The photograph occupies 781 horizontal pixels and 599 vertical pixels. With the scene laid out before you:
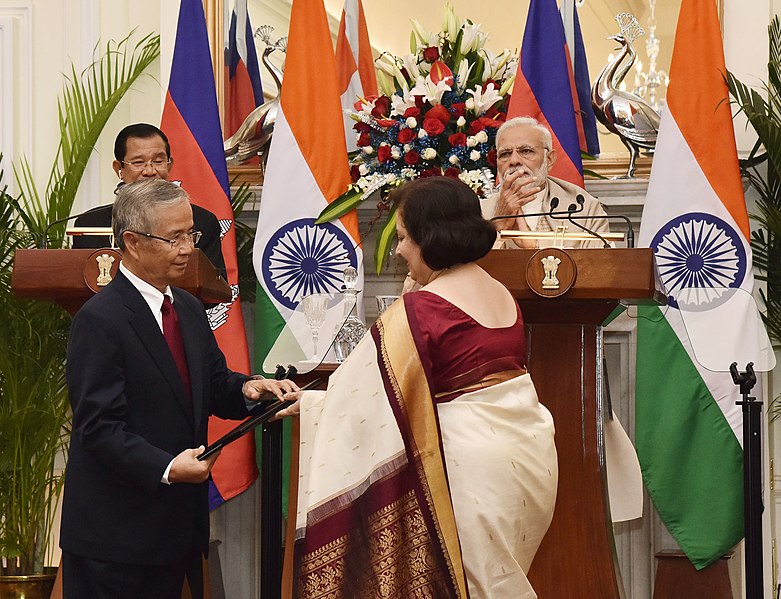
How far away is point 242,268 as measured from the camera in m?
5.12

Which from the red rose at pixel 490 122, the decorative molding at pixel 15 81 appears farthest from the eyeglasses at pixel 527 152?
the decorative molding at pixel 15 81

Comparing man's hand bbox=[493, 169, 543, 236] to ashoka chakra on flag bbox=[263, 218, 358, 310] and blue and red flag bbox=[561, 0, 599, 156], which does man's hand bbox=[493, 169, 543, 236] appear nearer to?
ashoka chakra on flag bbox=[263, 218, 358, 310]

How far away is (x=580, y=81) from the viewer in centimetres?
Result: 538

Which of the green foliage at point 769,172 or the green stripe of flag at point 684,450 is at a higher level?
the green foliage at point 769,172

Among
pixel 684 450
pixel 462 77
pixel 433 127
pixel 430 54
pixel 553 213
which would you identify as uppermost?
pixel 430 54

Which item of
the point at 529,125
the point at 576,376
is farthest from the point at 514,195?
the point at 576,376

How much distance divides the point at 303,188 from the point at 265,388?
5.77 feet

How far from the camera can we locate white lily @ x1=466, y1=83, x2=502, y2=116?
15.7 ft

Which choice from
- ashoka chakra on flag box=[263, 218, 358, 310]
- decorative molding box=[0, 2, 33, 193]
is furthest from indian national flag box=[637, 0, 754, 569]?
decorative molding box=[0, 2, 33, 193]

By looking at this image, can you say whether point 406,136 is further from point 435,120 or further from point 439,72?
point 439,72

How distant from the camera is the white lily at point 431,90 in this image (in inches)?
187

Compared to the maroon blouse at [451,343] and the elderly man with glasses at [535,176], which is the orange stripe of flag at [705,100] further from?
the maroon blouse at [451,343]

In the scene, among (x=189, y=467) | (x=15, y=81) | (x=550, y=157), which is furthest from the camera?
(x=15, y=81)

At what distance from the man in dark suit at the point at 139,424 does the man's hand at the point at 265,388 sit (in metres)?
→ 0.14
